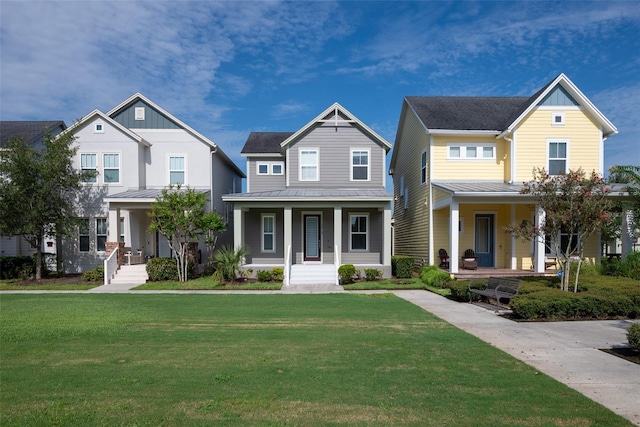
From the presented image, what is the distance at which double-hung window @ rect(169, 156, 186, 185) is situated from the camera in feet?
70.6

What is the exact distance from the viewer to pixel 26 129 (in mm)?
23719

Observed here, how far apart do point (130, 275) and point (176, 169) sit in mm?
5996

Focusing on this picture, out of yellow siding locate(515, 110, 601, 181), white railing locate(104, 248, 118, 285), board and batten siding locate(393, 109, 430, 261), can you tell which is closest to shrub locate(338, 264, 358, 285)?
board and batten siding locate(393, 109, 430, 261)

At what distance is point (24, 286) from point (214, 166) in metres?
10.2

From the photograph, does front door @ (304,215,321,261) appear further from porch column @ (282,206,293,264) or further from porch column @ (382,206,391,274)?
porch column @ (382,206,391,274)

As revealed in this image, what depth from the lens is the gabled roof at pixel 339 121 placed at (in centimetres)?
2080

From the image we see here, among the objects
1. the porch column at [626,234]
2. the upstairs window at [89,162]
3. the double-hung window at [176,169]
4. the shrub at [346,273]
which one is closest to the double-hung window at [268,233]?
the shrub at [346,273]

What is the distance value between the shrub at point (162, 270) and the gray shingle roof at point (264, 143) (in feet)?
24.5

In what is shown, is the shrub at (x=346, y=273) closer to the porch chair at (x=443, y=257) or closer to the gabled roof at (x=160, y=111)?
the porch chair at (x=443, y=257)

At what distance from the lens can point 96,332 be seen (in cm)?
828

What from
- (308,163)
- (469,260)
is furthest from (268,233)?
(469,260)

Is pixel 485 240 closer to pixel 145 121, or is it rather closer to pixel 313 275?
pixel 313 275

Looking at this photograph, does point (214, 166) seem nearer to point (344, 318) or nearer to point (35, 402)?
point (344, 318)

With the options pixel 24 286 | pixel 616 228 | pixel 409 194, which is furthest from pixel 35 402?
pixel 616 228
